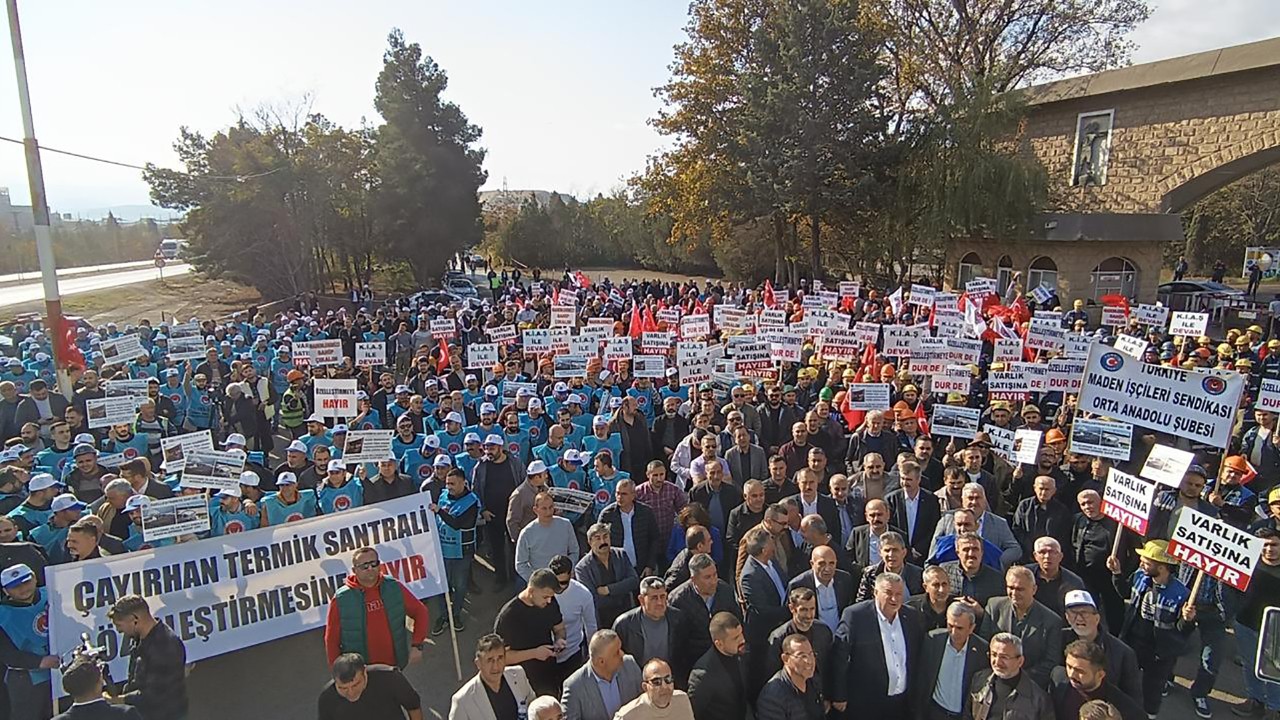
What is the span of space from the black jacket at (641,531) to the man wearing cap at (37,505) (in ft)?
15.3

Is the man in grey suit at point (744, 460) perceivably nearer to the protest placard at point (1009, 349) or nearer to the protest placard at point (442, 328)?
the protest placard at point (1009, 349)

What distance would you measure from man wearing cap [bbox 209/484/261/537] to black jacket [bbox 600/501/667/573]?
10.4 ft

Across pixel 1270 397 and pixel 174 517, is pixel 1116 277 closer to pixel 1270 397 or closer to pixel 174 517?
pixel 1270 397

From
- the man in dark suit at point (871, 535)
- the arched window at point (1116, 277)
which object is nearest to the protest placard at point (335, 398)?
the man in dark suit at point (871, 535)

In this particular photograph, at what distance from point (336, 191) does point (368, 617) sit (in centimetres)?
3184

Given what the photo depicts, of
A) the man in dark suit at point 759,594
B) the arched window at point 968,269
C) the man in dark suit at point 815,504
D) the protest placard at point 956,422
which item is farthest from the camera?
the arched window at point 968,269

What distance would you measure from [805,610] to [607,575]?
1.65m

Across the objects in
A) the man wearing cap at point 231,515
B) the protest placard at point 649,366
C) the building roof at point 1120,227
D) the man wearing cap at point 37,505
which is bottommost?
the man wearing cap at point 231,515

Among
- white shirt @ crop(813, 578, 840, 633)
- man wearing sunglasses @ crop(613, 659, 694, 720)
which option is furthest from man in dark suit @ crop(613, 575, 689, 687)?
white shirt @ crop(813, 578, 840, 633)

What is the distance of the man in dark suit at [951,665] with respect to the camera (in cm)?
455

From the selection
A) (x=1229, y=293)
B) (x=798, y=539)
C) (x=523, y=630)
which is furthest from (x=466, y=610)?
(x=1229, y=293)

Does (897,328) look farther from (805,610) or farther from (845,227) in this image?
(845,227)

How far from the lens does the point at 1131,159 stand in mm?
27266

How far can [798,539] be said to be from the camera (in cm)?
612
